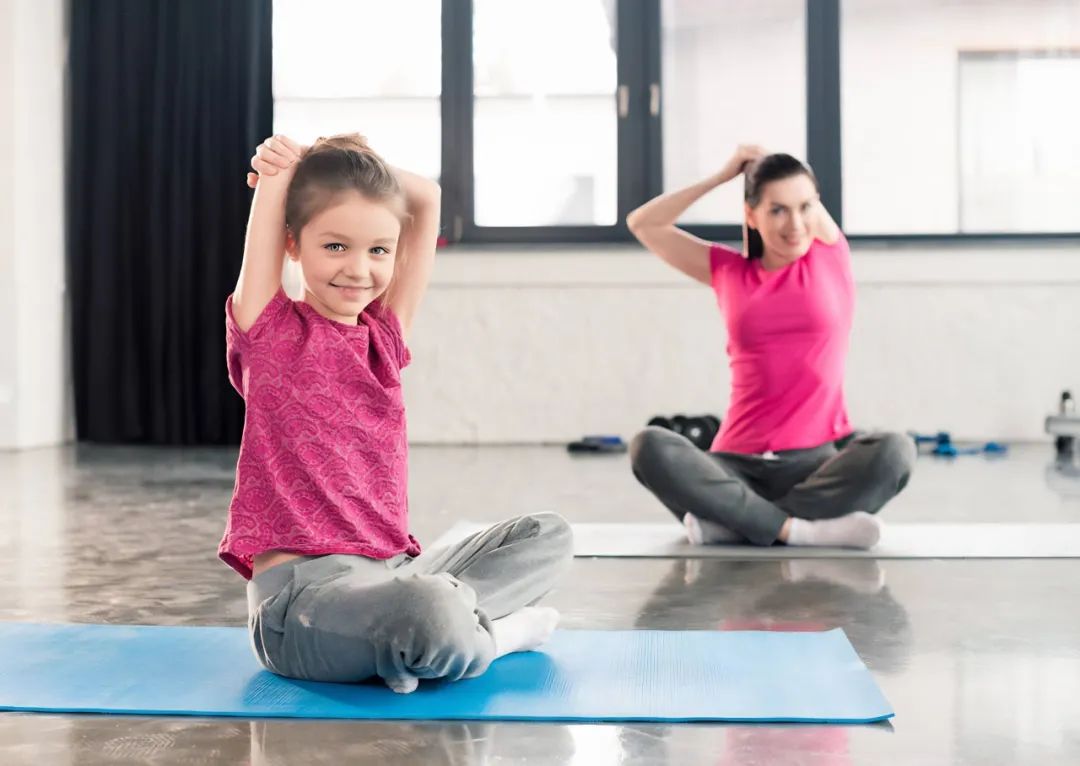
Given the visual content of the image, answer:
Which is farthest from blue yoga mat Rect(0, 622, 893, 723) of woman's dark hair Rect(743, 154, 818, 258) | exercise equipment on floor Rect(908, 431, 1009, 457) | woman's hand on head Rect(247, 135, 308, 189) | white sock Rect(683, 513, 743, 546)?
exercise equipment on floor Rect(908, 431, 1009, 457)

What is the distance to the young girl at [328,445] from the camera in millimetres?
1452

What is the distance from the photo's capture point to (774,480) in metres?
2.60

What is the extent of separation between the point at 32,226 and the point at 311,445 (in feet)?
12.8

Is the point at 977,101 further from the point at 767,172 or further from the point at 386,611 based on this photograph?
the point at 386,611

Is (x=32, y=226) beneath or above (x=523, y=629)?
above

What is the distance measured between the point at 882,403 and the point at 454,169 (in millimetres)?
1799

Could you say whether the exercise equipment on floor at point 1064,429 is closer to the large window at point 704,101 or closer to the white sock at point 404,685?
the large window at point 704,101

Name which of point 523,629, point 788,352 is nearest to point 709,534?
point 788,352

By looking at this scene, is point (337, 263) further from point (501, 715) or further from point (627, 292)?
point (627, 292)

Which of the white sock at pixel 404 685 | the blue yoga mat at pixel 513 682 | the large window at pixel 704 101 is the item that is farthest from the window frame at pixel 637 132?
the white sock at pixel 404 685

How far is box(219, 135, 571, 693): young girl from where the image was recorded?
145cm

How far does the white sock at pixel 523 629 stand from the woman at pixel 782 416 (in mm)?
957

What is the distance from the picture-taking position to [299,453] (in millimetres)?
1502

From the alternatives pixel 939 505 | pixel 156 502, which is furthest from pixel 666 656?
pixel 156 502
